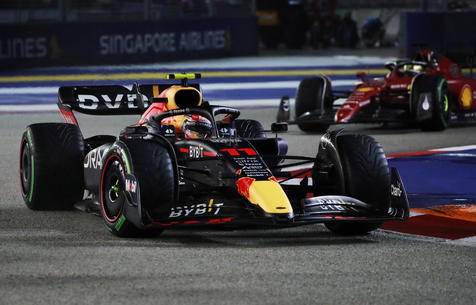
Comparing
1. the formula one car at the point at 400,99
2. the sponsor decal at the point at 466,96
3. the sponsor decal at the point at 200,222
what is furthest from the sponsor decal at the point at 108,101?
the sponsor decal at the point at 466,96

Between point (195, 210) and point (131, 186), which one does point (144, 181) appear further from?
point (195, 210)

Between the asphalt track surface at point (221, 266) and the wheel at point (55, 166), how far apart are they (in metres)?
0.13

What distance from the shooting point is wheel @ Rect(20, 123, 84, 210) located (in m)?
9.88

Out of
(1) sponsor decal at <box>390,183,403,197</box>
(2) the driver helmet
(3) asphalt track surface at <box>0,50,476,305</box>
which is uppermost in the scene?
(2) the driver helmet

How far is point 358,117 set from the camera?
16.2m

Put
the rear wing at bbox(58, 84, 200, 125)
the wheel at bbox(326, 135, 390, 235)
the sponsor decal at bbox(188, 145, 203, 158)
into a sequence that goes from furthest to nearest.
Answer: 1. the rear wing at bbox(58, 84, 200, 125)
2. the sponsor decal at bbox(188, 145, 203, 158)
3. the wheel at bbox(326, 135, 390, 235)

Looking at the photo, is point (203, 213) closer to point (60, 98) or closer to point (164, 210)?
point (164, 210)

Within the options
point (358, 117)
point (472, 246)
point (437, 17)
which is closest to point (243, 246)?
point (472, 246)

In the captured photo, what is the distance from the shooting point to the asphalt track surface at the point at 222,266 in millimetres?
6863

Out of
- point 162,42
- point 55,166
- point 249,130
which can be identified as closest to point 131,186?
point 55,166

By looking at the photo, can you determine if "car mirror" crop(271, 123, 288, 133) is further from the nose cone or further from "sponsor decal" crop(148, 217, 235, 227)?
"sponsor decal" crop(148, 217, 235, 227)

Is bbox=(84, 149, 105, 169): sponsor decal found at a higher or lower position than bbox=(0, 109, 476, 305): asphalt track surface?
higher

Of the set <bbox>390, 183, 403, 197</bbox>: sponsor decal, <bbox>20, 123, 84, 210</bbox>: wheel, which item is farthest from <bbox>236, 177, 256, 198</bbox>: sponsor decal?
<bbox>20, 123, 84, 210</bbox>: wheel

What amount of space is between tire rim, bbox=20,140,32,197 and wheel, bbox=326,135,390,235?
2.57 meters
